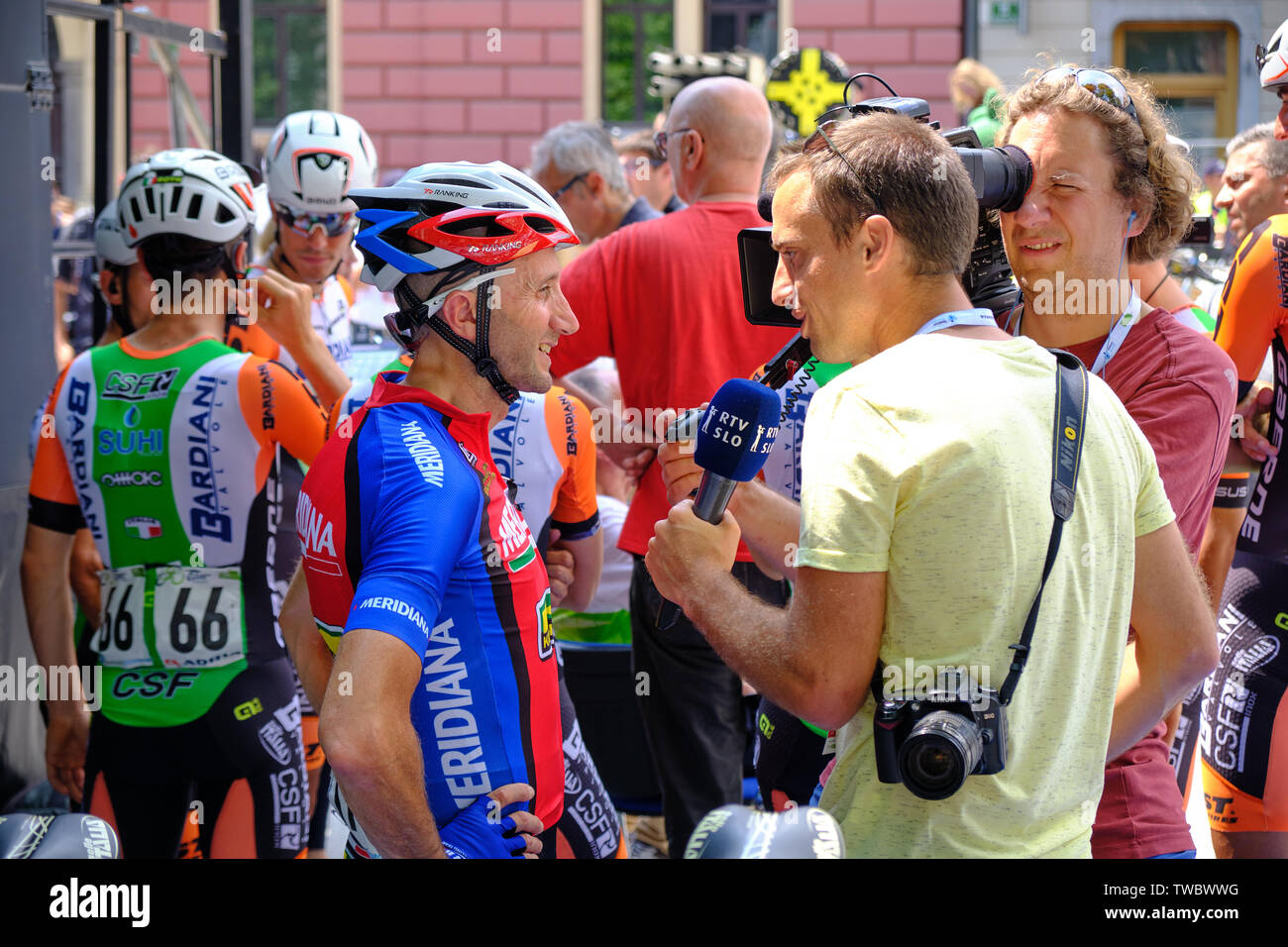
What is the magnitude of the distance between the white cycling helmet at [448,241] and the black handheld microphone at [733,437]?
1.82ft

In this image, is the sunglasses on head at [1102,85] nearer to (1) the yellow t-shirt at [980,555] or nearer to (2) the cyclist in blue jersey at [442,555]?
(1) the yellow t-shirt at [980,555]

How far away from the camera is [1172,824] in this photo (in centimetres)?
220

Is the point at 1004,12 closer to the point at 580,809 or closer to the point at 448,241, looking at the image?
the point at 448,241

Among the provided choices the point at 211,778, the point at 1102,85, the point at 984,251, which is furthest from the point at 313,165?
the point at 1102,85

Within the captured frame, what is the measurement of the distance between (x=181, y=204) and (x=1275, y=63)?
2.79 meters

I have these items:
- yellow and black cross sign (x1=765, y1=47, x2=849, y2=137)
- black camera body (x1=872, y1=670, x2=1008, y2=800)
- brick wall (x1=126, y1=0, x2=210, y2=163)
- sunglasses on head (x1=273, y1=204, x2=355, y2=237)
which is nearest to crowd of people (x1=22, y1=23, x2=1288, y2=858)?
black camera body (x1=872, y1=670, x2=1008, y2=800)

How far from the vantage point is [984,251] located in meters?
2.47

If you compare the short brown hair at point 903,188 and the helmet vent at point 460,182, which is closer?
the short brown hair at point 903,188

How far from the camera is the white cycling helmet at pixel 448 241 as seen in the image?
2.26 meters

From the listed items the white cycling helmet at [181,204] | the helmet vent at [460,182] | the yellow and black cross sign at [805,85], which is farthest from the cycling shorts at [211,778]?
the yellow and black cross sign at [805,85]

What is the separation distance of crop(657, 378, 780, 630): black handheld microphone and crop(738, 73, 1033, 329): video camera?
613 millimetres

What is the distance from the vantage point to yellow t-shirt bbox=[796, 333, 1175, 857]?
1.67m

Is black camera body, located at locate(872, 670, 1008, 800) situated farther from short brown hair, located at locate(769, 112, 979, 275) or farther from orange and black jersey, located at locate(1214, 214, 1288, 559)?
orange and black jersey, located at locate(1214, 214, 1288, 559)
